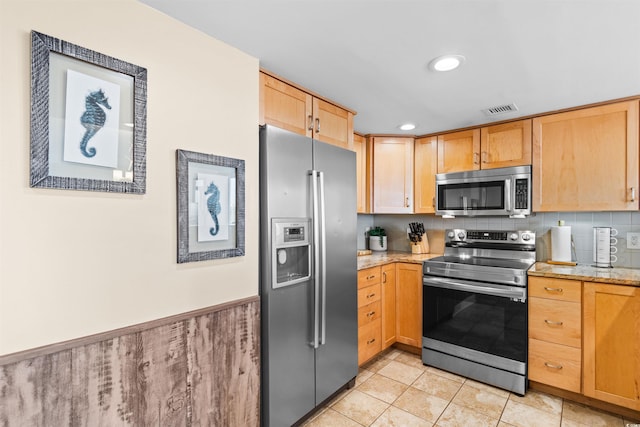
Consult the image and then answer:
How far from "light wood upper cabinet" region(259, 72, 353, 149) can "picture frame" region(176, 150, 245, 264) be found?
1.57ft

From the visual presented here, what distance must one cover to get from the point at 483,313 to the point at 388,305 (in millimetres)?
806

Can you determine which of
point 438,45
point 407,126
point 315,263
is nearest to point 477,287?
point 315,263

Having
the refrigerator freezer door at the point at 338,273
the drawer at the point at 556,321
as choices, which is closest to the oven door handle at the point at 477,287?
the drawer at the point at 556,321

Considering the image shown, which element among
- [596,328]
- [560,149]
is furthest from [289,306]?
[560,149]

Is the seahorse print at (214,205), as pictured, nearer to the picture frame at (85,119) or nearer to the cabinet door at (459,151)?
the picture frame at (85,119)

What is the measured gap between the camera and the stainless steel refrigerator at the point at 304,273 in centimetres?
181

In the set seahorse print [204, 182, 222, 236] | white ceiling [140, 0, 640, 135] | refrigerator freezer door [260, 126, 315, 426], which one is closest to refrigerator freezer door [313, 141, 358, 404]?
refrigerator freezer door [260, 126, 315, 426]

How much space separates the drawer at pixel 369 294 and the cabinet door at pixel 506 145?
1.52m

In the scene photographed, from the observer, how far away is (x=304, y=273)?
202 centimetres

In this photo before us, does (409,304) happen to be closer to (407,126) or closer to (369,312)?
(369,312)

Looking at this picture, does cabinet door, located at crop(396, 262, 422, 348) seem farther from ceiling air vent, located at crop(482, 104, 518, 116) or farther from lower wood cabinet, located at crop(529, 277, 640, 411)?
ceiling air vent, located at crop(482, 104, 518, 116)

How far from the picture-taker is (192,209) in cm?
151

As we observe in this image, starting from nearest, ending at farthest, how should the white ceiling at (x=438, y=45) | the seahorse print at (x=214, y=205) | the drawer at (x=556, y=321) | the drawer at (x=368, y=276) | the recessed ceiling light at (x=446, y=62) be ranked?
the white ceiling at (x=438, y=45), the seahorse print at (x=214, y=205), the recessed ceiling light at (x=446, y=62), the drawer at (x=556, y=321), the drawer at (x=368, y=276)

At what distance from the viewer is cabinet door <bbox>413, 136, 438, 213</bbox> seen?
10.9 feet
